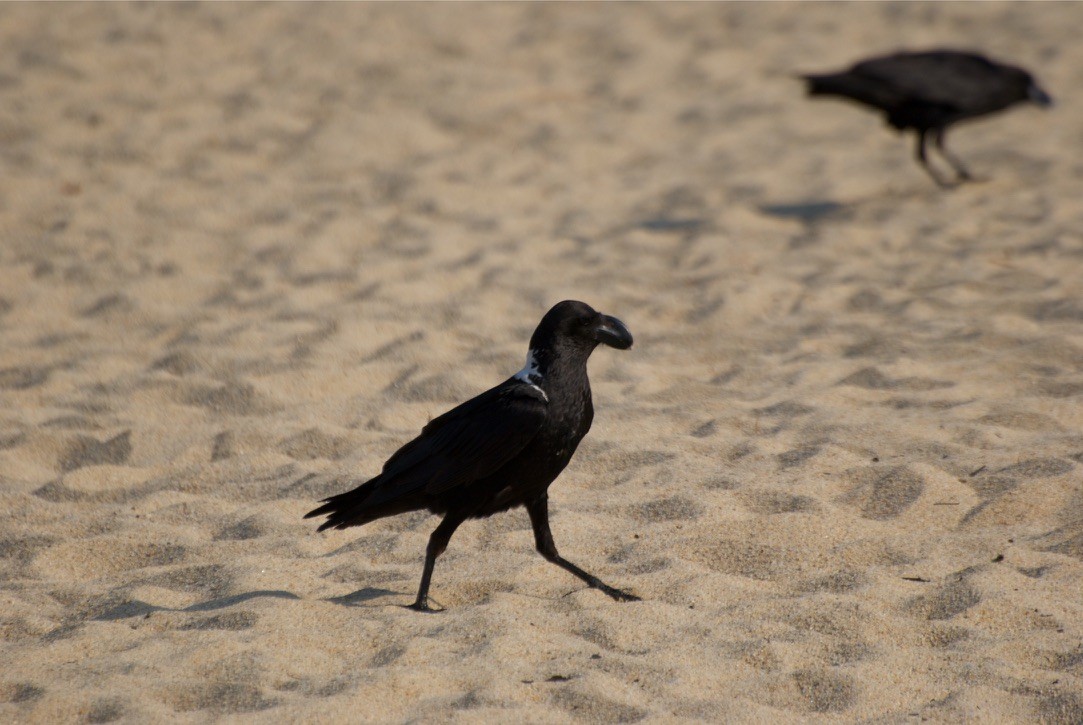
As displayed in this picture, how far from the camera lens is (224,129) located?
25.3 ft

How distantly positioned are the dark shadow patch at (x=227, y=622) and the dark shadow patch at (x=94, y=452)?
1.45 metres

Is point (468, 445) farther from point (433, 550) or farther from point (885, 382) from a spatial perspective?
point (885, 382)

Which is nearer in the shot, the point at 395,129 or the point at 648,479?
the point at 648,479

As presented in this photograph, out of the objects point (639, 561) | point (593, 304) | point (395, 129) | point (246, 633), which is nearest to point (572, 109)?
point (395, 129)

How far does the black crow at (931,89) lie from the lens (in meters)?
7.37

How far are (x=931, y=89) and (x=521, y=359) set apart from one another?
389cm

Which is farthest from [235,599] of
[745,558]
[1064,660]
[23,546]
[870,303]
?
[870,303]

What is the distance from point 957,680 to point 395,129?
20.2 ft

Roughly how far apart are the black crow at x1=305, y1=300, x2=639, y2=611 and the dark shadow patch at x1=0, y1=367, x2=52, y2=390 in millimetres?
2350

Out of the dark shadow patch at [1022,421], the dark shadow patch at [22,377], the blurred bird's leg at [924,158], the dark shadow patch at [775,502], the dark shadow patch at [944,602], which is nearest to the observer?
the dark shadow patch at [944,602]

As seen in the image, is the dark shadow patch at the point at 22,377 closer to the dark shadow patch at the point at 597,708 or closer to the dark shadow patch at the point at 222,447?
the dark shadow patch at the point at 222,447

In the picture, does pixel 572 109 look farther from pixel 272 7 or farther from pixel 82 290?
pixel 82 290

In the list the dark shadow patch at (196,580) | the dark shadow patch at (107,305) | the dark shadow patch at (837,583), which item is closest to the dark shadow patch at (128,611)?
the dark shadow patch at (196,580)

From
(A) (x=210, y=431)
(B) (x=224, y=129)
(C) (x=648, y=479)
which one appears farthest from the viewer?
(B) (x=224, y=129)
